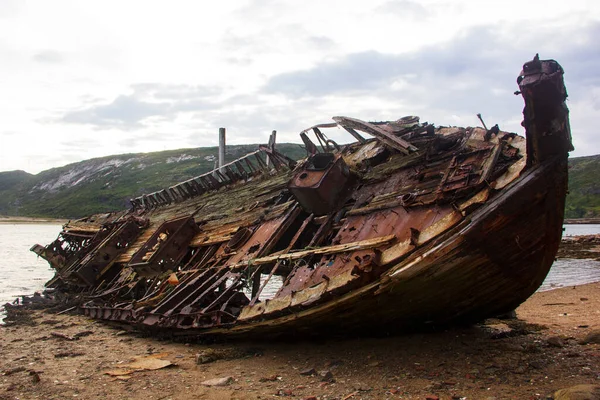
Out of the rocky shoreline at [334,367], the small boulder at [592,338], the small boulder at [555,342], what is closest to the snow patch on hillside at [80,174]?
the rocky shoreline at [334,367]

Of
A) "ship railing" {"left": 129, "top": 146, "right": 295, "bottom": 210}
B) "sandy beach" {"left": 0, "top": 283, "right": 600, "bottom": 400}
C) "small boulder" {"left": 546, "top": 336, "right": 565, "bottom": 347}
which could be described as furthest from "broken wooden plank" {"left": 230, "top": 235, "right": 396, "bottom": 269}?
"ship railing" {"left": 129, "top": 146, "right": 295, "bottom": 210}

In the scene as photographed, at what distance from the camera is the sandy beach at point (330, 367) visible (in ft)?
18.8

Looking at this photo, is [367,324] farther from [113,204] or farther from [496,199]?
[113,204]

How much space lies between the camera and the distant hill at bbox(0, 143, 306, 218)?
101 m

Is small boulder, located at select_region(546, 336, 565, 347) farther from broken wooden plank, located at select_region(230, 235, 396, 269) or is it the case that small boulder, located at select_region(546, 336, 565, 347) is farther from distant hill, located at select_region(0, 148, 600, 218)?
distant hill, located at select_region(0, 148, 600, 218)

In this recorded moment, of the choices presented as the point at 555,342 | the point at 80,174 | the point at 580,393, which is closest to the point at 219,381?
the point at 580,393

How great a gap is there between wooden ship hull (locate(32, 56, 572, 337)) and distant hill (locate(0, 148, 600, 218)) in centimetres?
8419

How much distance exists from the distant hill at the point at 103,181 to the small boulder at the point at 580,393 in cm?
8151

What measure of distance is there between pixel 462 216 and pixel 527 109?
1318 mm

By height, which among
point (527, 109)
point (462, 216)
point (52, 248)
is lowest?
point (52, 248)

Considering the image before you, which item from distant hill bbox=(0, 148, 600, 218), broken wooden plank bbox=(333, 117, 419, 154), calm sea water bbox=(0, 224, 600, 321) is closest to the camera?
broken wooden plank bbox=(333, 117, 419, 154)

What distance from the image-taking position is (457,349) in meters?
6.98

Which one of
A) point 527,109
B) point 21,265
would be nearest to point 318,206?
point 527,109

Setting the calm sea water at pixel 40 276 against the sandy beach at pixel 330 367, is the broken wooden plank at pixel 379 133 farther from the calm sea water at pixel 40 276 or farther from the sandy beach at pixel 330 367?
the calm sea water at pixel 40 276
